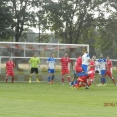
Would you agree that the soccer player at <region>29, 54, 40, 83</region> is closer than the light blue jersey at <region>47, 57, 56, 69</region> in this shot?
No

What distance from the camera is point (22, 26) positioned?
5347cm

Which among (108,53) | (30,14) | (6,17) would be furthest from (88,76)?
(108,53)

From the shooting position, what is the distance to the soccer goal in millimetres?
38156

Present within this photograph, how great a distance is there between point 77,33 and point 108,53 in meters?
19.7

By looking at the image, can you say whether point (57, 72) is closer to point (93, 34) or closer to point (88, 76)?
point (88, 76)

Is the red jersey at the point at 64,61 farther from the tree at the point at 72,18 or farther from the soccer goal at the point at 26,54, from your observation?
the tree at the point at 72,18

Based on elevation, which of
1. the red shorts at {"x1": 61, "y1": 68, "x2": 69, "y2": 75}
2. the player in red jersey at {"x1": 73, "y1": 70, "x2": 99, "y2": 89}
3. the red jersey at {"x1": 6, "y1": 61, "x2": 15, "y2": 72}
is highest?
the red jersey at {"x1": 6, "y1": 61, "x2": 15, "y2": 72}

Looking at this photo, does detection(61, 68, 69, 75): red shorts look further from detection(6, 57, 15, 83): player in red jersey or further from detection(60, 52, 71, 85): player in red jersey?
detection(6, 57, 15, 83): player in red jersey

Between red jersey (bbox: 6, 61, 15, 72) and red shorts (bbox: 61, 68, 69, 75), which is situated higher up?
red jersey (bbox: 6, 61, 15, 72)

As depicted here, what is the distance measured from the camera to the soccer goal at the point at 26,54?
38156 mm

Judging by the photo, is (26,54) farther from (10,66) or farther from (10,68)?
(10,68)

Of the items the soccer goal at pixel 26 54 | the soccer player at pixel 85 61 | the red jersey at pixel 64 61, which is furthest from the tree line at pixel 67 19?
the soccer player at pixel 85 61

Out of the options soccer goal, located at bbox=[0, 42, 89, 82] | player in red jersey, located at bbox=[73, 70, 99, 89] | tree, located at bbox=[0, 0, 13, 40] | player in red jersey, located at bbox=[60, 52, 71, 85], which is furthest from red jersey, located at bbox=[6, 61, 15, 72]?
tree, located at bbox=[0, 0, 13, 40]

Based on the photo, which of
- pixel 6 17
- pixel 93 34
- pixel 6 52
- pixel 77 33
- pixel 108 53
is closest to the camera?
pixel 6 52
